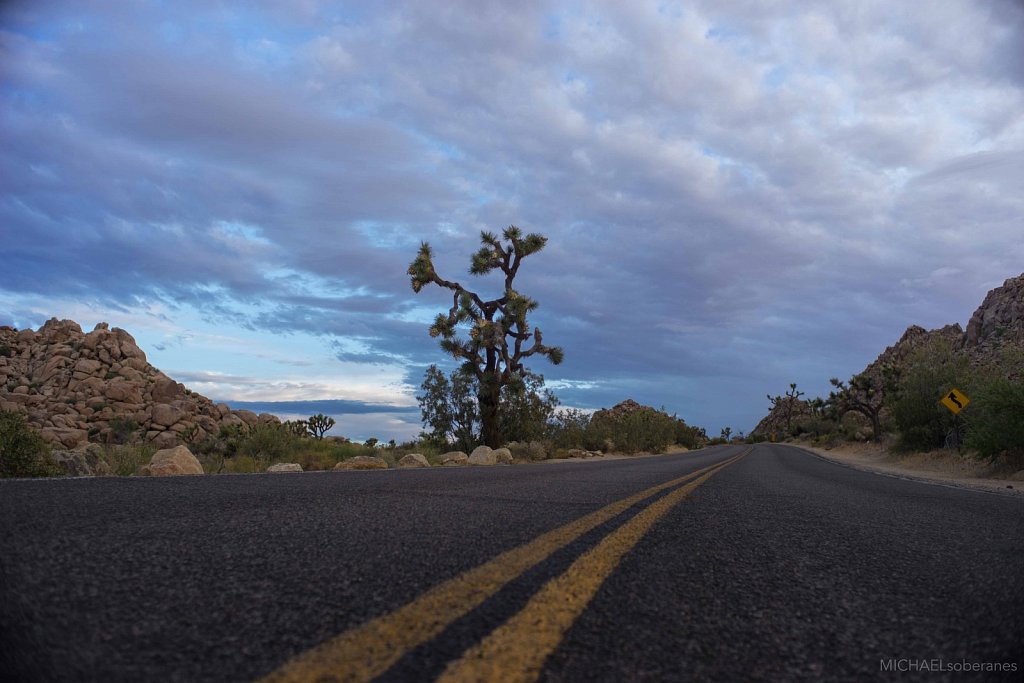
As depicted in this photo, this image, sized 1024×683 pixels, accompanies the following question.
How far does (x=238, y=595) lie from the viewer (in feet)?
5.96

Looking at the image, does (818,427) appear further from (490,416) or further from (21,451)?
(21,451)

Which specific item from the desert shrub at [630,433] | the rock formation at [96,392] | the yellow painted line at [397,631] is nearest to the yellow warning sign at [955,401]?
the desert shrub at [630,433]

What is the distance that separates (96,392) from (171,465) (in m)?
32.5

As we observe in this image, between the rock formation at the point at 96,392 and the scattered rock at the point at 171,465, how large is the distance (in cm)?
2230

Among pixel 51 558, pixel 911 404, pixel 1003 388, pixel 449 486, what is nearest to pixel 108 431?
pixel 449 486

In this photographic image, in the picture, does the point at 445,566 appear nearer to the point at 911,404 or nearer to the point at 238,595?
the point at 238,595

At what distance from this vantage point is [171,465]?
8.81 meters

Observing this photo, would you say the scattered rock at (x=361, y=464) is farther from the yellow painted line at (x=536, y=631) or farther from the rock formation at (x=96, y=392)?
the rock formation at (x=96, y=392)

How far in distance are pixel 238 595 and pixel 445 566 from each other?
758 millimetres

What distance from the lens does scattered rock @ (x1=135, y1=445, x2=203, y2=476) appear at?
8.68 m

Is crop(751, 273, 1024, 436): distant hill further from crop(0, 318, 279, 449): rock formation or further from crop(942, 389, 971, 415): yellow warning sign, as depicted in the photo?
crop(0, 318, 279, 449): rock formation

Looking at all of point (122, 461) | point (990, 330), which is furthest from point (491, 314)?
point (990, 330)

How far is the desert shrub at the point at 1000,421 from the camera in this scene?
15867 millimetres

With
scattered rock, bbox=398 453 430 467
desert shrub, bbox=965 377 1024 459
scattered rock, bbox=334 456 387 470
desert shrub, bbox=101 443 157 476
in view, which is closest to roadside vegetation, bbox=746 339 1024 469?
desert shrub, bbox=965 377 1024 459
